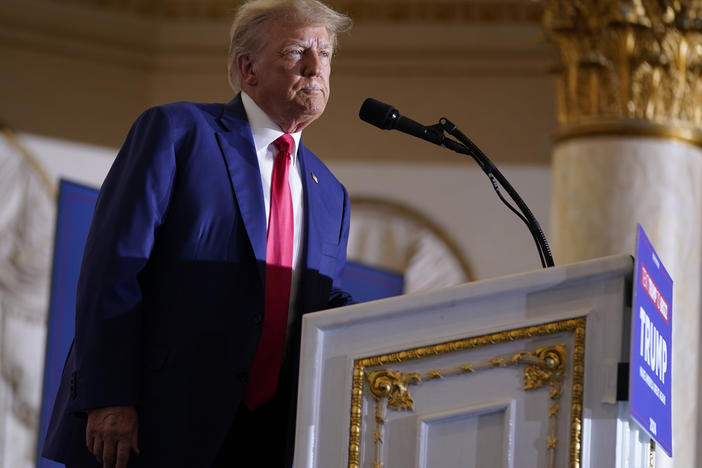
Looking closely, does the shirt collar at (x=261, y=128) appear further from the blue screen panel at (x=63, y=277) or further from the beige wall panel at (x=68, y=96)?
the beige wall panel at (x=68, y=96)

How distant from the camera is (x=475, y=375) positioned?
6.42 ft

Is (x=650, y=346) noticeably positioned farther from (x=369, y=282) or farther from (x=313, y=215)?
(x=369, y=282)

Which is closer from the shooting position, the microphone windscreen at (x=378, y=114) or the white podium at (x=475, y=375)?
the white podium at (x=475, y=375)

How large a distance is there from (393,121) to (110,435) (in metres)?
0.81

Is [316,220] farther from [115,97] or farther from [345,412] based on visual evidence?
[115,97]

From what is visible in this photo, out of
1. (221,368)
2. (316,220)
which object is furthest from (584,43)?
(221,368)

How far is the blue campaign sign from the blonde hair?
84cm

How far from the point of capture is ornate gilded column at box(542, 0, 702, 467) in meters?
4.68

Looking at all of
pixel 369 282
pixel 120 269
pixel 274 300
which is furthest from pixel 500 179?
pixel 369 282

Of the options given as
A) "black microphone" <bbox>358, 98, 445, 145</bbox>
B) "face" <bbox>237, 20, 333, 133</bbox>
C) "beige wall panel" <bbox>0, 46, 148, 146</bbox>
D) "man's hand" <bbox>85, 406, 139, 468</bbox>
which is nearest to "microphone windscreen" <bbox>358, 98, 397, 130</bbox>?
"black microphone" <bbox>358, 98, 445, 145</bbox>

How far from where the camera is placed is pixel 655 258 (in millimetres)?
2068

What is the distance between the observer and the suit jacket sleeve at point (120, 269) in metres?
2.11

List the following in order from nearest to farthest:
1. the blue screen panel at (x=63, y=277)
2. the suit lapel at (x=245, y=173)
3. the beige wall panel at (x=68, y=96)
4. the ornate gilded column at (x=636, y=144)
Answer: the suit lapel at (x=245, y=173)
the blue screen panel at (x=63, y=277)
the ornate gilded column at (x=636, y=144)
the beige wall panel at (x=68, y=96)

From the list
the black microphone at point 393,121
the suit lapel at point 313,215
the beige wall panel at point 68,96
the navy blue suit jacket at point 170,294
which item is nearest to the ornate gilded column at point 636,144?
the suit lapel at point 313,215
